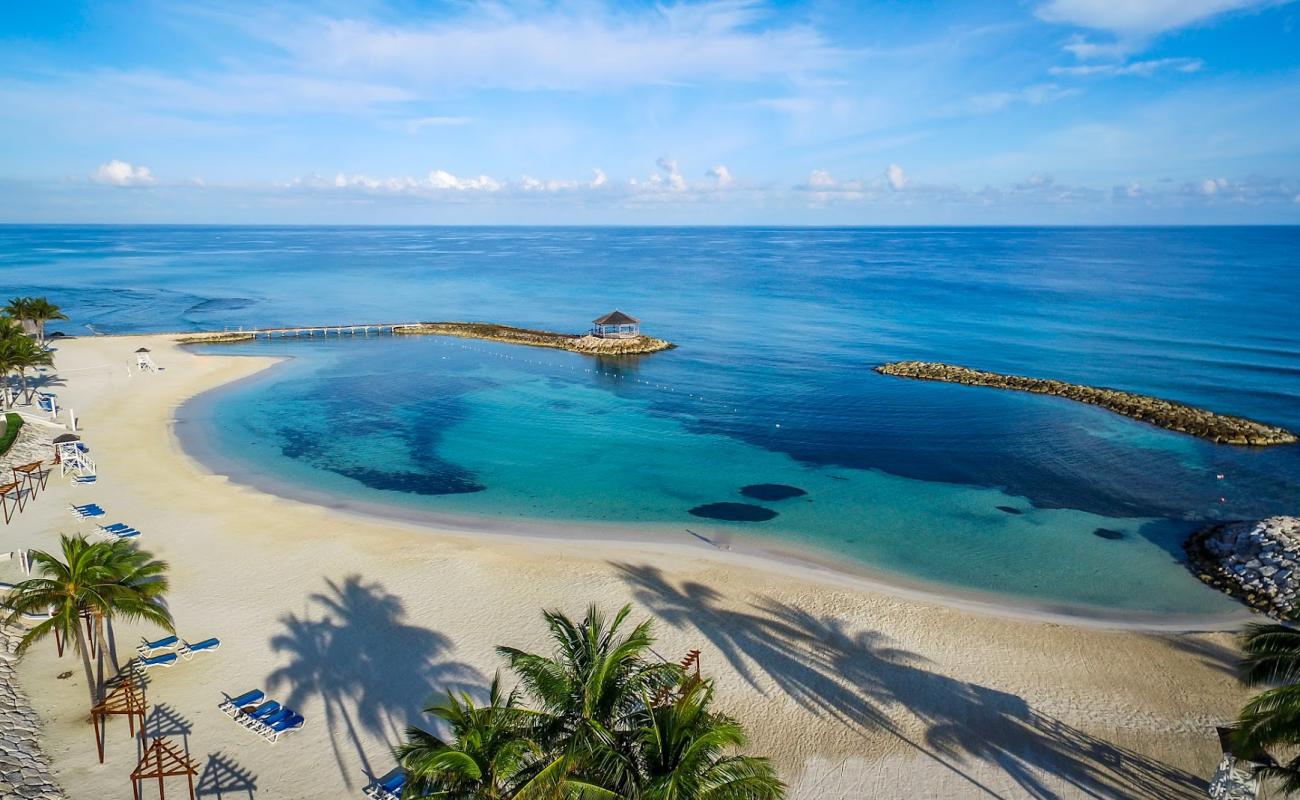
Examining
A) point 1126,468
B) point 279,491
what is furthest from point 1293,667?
point 279,491

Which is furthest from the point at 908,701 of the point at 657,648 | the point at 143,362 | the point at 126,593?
the point at 143,362

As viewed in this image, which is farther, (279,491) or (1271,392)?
(1271,392)

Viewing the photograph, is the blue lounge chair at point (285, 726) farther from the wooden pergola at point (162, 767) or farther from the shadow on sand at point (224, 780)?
the wooden pergola at point (162, 767)

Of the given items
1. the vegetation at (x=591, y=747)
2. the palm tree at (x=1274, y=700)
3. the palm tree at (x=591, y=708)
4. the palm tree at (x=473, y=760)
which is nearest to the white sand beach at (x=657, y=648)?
the palm tree at (x=1274, y=700)

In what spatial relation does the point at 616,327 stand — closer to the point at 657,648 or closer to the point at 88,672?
→ the point at 657,648

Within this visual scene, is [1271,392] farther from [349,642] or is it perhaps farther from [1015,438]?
[349,642]

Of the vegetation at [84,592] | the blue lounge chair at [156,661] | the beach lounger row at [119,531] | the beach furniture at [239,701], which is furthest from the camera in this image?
the beach lounger row at [119,531]
